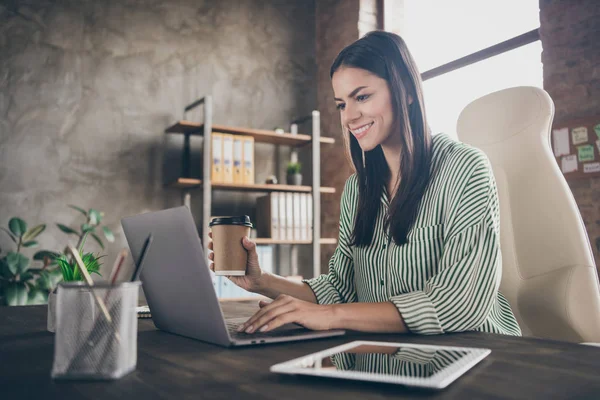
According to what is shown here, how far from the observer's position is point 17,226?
10.3 feet

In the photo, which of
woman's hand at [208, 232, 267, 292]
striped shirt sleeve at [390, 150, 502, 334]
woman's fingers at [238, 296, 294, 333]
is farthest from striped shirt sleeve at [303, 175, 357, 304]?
woman's fingers at [238, 296, 294, 333]

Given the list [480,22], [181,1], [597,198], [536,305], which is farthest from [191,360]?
[181,1]

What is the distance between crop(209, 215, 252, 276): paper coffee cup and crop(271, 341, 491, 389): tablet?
37cm

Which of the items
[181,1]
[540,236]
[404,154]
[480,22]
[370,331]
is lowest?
[370,331]

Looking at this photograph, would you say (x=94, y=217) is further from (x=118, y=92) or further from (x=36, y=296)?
(x=118, y=92)

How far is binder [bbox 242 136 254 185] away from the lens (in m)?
3.67

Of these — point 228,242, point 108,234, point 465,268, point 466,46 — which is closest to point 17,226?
point 108,234

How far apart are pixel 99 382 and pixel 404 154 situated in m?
0.96

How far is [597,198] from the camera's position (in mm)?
2648

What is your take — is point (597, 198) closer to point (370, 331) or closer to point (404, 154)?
point (404, 154)

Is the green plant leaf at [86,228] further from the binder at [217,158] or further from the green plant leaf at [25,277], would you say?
the binder at [217,158]

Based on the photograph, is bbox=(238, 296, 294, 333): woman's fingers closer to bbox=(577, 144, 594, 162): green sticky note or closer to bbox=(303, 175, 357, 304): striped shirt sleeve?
bbox=(303, 175, 357, 304): striped shirt sleeve

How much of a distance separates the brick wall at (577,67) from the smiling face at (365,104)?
1.75 m

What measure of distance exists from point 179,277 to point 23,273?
2704mm
